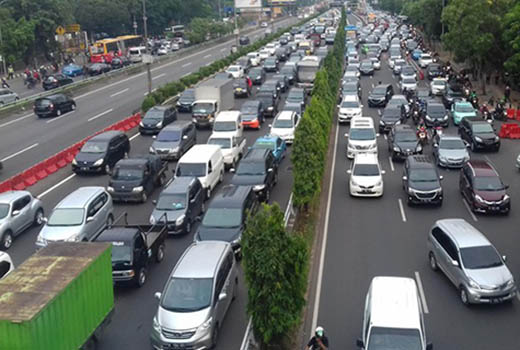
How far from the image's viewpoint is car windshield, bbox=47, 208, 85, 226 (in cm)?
2298

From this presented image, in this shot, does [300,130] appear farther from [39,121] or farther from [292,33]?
[292,33]

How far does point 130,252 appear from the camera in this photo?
1956 centimetres

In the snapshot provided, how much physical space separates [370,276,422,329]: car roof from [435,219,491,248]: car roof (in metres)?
3.58

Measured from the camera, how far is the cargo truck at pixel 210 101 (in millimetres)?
43094

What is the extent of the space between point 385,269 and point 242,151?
1549 centimetres

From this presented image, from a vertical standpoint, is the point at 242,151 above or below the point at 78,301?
below

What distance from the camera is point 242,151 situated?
3491 centimetres

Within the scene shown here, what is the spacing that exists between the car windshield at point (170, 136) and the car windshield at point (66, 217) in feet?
40.5

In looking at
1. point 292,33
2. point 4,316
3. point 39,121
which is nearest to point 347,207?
point 4,316

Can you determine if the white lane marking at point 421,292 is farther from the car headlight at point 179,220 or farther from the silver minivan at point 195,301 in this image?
the car headlight at point 179,220

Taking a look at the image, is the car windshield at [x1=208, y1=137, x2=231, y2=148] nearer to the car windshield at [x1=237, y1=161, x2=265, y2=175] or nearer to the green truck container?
the car windshield at [x1=237, y1=161, x2=265, y2=175]

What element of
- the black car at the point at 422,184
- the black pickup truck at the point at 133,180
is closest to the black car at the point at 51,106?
the black pickup truck at the point at 133,180

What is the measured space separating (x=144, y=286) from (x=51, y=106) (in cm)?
3150

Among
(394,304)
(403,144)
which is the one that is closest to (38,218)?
(394,304)
